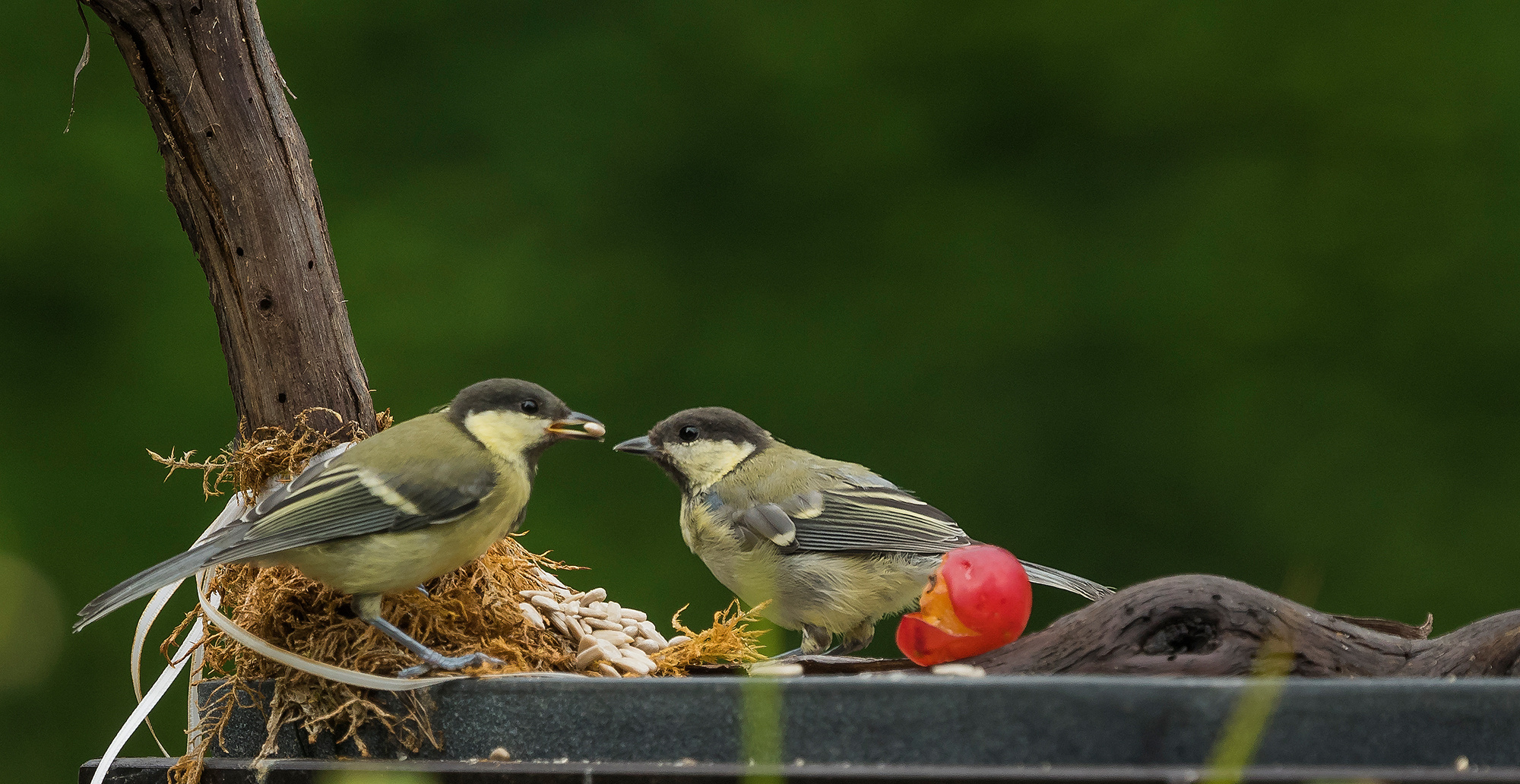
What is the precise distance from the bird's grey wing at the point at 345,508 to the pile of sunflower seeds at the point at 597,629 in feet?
0.80

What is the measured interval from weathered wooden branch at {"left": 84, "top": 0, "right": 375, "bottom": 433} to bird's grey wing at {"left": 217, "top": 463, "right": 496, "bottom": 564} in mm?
196

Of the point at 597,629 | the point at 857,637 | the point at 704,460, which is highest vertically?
the point at 704,460

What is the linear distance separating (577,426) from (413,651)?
0.90 feet

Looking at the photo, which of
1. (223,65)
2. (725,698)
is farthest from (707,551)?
(223,65)

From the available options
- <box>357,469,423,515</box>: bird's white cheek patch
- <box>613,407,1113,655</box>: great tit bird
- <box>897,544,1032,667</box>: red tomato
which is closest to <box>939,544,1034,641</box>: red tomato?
<box>897,544,1032,667</box>: red tomato

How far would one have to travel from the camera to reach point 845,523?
1.64 m

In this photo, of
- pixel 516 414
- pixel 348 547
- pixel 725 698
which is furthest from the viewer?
pixel 516 414

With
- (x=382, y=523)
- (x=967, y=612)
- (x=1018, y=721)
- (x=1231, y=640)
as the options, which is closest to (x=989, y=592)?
(x=967, y=612)

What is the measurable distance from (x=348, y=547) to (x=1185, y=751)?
0.68m

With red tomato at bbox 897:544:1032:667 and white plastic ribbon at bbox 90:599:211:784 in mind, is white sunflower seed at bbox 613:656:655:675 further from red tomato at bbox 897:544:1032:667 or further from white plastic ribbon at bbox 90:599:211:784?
white plastic ribbon at bbox 90:599:211:784

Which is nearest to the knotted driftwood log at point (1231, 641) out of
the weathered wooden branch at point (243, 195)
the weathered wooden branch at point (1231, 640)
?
the weathered wooden branch at point (1231, 640)

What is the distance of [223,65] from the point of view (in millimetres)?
1267

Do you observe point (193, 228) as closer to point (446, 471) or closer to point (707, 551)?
point (446, 471)

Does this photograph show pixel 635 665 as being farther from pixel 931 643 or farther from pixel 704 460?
pixel 704 460
